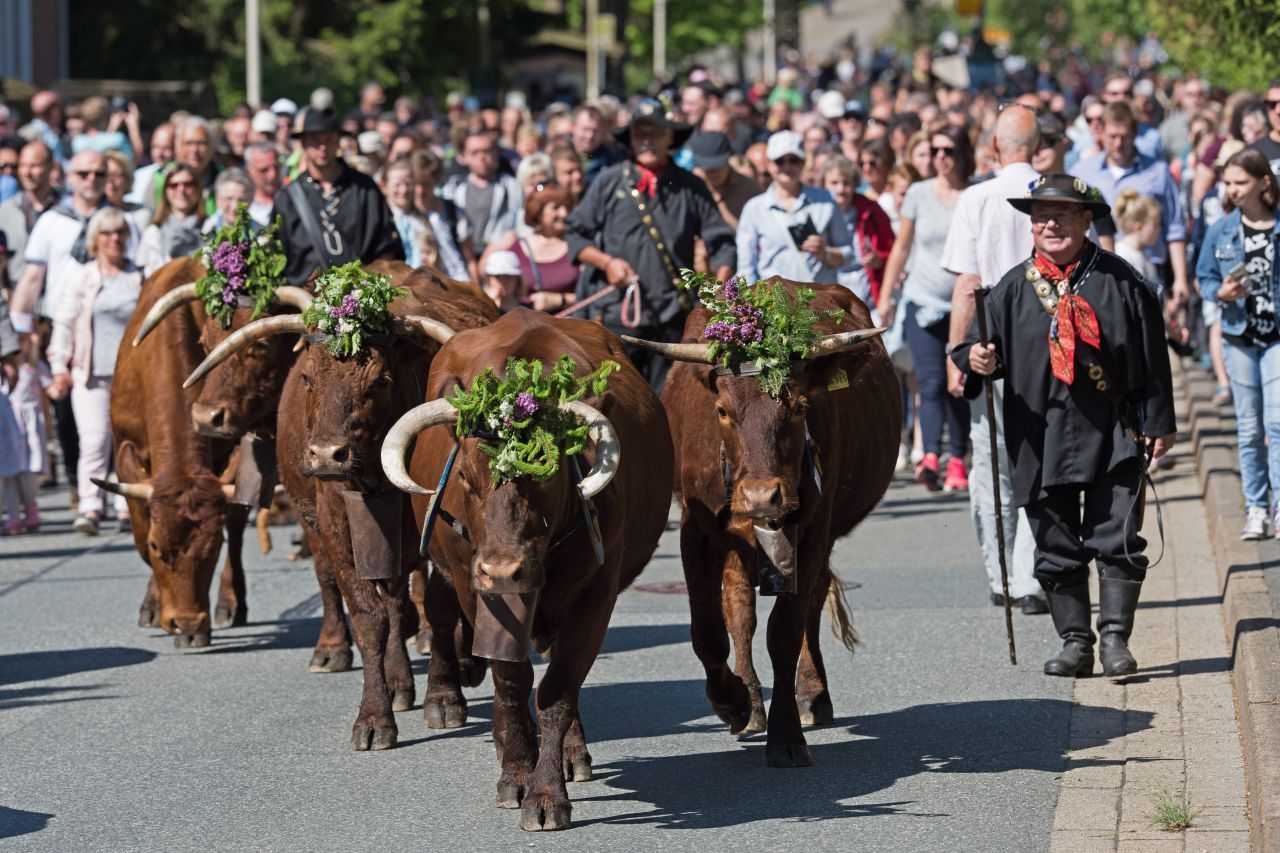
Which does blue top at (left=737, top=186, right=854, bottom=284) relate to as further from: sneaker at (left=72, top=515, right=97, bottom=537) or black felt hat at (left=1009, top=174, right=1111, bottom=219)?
black felt hat at (left=1009, top=174, right=1111, bottom=219)

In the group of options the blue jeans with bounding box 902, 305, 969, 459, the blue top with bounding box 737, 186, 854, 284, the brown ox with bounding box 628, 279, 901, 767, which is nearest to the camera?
the brown ox with bounding box 628, 279, 901, 767

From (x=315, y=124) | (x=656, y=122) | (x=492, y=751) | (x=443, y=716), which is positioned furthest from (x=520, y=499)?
(x=656, y=122)

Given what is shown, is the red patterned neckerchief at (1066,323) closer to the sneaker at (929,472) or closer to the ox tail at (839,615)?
the ox tail at (839,615)

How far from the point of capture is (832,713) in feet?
30.4

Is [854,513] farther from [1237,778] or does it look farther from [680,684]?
[1237,778]

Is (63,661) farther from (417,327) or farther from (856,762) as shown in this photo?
(856,762)

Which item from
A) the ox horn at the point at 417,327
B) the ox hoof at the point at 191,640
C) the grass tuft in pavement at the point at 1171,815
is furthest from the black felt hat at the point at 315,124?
the grass tuft in pavement at the point at 1171,815

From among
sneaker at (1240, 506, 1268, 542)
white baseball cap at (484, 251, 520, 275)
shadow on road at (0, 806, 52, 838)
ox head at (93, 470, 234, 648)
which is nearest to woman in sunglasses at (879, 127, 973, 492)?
white baseball cap at (484, 251, 520, 275)

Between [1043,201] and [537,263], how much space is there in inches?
238

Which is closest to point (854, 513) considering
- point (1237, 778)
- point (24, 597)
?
point (1237, 778)

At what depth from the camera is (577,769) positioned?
27.2ft

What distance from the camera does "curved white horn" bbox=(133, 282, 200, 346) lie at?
36.2 feet

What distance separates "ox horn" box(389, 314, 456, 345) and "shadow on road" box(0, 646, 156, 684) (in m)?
2.71

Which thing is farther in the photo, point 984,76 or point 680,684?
point 984,76
